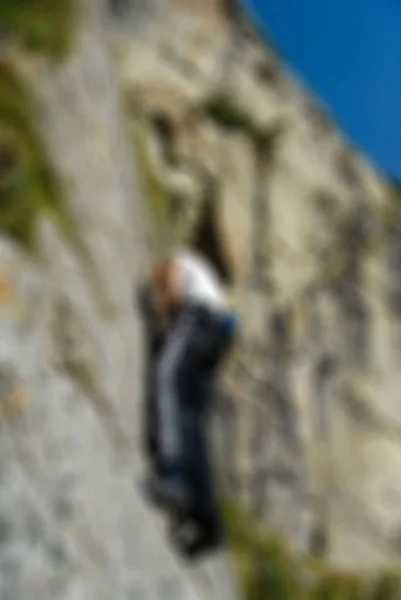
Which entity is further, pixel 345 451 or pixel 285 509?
pixel 345 451

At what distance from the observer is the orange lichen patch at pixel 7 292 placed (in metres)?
9.22

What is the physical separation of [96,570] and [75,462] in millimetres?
868

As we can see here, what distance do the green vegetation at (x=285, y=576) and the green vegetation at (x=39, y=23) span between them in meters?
5.83

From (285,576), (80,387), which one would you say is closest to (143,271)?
(80,387)

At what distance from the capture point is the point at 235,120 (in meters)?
21.3

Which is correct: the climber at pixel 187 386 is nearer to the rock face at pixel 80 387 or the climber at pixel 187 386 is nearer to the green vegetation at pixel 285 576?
the rock face at pixel 80 387

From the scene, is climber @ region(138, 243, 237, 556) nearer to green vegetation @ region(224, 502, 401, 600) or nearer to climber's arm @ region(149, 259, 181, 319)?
climber's arm @ region(149, 259, 181, 319)

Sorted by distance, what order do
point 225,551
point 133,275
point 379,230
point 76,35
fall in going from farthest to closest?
point 379,230, point 76,35, point 133,275, point 225,551

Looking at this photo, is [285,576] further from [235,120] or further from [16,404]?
[235,120]

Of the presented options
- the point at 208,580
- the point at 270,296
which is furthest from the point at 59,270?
the point at 270,296

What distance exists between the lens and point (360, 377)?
21.5 meters

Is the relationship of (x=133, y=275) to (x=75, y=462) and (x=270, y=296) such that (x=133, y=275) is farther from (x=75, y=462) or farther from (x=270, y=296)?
(x=270, y=296)

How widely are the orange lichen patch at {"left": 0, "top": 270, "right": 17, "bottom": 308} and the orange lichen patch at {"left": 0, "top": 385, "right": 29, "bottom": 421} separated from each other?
0.96 m

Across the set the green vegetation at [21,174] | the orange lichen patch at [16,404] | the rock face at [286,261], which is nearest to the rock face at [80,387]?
the orange lichen patch at [16,404]
